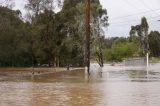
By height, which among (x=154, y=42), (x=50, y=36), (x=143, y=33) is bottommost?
(x=50, y=36)

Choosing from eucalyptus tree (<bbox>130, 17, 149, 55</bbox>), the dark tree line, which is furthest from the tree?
the dark tree line

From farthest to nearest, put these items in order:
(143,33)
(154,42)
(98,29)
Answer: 1. (154,42)
2. (143,33)
3. (98,29)

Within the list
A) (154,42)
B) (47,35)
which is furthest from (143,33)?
(47,35)

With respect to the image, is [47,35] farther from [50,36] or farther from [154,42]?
[154,42]

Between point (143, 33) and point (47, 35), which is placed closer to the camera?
point (47, 35)

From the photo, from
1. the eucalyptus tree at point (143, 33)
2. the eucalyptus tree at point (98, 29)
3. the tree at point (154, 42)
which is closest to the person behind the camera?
the eucalyptus tree at point (98, 29)

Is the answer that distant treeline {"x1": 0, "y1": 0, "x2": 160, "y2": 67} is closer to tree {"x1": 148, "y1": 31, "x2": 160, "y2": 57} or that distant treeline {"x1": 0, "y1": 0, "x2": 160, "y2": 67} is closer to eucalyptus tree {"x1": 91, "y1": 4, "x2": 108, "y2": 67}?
eucalyptus tree {"x1": 91, "y1": 4, "x2": 108, "y2": 67}

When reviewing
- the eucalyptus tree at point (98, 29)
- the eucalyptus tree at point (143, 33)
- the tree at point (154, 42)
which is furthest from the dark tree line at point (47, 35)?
the tree at point (154, 42)

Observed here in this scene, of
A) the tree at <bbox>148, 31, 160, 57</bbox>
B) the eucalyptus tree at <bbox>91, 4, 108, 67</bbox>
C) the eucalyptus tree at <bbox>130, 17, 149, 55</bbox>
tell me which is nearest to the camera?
the eucalyptus tree at <bbox>91, 4, 108, 67</bbox>

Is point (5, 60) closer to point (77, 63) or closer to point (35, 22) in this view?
point (35, 22)

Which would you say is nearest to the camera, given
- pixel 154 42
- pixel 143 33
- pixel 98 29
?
pixel 98 29

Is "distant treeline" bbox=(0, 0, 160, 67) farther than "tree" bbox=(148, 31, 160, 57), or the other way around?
"tree" bbox=(148, 31, 160, 57)

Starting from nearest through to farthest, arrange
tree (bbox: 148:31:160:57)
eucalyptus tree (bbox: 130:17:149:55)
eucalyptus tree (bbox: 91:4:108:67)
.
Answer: eucalyptus tree (bbox: 91:4:108:67) → eucalyptus tree (bbox: 130:17:149:55) → tree (bbox: 148:31:160:57)

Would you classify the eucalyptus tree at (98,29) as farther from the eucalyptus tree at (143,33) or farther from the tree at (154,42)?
the tree at (154,42)
